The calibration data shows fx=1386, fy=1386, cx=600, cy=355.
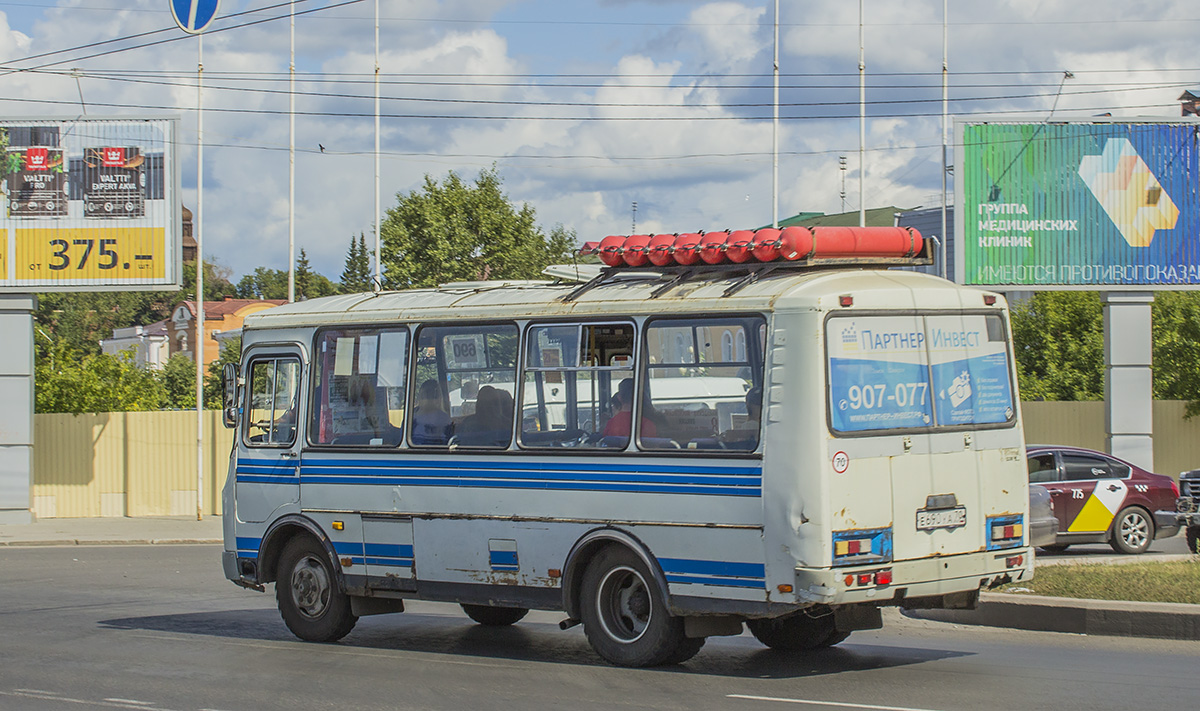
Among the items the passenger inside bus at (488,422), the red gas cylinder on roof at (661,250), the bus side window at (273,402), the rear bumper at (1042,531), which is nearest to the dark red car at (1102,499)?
the rear bumper at (1042,531)

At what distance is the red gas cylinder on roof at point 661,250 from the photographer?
9977 millimetres

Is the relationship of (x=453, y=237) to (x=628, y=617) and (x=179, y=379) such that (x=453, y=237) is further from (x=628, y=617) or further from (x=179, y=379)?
(x=628, y=617)

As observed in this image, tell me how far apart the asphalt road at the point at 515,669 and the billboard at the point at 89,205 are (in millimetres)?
14162

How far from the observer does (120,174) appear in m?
26.7

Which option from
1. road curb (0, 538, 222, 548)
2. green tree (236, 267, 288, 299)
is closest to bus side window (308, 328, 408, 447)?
road curb (0, 538, 222, 548)

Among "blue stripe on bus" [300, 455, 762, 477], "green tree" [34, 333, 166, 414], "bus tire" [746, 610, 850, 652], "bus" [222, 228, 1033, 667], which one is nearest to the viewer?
"bus" [222, 228, 1033, 667]

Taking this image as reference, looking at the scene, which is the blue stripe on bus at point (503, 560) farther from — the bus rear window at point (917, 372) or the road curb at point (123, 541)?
the road curb at point (123, 541)

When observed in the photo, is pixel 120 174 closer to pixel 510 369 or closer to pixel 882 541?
pixel 510 369

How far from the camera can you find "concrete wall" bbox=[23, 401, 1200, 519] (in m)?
29.0

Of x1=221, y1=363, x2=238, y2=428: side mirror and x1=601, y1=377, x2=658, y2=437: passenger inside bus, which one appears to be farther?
x1=221, y1=363, x2=238, y2=428: side mirror

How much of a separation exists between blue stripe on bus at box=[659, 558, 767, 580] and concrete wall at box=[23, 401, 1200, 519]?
70.1 ft

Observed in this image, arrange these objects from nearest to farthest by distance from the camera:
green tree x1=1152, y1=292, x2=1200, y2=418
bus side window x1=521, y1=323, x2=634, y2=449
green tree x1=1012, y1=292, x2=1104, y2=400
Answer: bus side window x1=521, y1=323, x2=634, y2=449
green tree x1=1152, y1=292, x2=1200, y2=418
green tree x1=1012, y1=292, x2=1104, y2=400

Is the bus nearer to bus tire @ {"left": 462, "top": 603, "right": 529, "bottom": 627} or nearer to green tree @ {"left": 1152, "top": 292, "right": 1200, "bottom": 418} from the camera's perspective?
bus tire @ {"left": 462, "top": 603, "right": 529, "bottom": 627}

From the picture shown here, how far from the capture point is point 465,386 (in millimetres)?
10594
